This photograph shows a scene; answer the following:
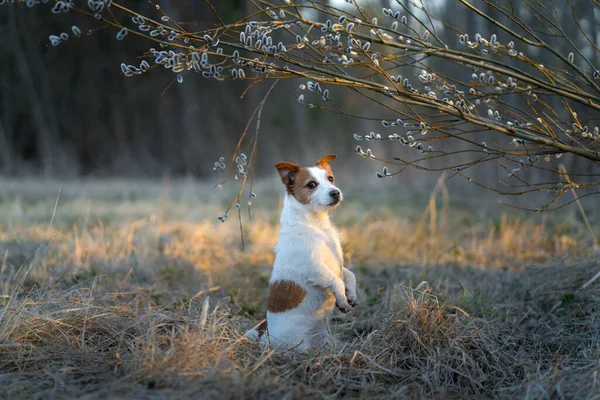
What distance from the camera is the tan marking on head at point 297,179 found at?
388 centimetres

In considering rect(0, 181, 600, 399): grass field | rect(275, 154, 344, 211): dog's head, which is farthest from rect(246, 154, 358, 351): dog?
rect(0, 181, 600, 399): grass field

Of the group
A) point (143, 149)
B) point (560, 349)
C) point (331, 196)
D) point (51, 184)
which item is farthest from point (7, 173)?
point (560, 349)

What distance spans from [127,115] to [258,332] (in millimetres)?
17821

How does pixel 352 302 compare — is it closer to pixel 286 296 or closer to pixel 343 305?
pixel 343 305

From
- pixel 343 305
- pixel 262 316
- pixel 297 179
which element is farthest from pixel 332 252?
pixel 262 316

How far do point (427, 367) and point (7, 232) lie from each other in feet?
18.8

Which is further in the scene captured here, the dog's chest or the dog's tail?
the dog's chest

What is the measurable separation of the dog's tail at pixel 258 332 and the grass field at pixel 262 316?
20cm

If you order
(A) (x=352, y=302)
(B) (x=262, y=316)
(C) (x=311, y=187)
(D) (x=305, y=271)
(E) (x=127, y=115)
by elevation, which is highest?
(E) (x=127, y=115)

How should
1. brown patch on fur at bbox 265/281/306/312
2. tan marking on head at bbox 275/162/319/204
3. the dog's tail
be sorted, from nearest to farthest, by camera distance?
the dog's tail, brown patch on fur at bbox 265/281/306/312, tan marking on head at bbox 275/162/319/204

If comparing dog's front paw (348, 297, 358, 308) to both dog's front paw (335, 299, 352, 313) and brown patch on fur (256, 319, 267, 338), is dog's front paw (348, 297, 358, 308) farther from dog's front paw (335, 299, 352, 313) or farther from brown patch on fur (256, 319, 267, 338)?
brown patch on fur (256, 319, 267, 338)

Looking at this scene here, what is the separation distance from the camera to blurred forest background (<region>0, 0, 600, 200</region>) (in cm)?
1703

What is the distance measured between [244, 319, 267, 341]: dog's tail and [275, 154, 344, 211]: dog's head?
0.88 metres

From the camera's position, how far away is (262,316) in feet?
15.1
